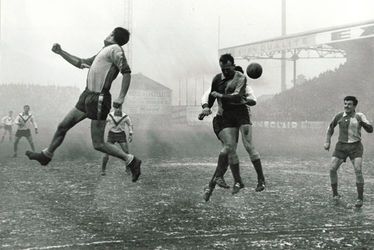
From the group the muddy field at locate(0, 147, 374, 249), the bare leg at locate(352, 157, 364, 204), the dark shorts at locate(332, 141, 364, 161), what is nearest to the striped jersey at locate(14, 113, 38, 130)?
the muddy field at locate(0, 147, 374, 249)

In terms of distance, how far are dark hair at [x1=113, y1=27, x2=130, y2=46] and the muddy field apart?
283cm

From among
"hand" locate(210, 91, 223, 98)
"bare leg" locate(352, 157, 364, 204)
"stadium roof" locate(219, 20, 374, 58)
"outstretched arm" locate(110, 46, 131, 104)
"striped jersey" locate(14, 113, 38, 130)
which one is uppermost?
"stadium roof" locate(219, 20, 374, 58)

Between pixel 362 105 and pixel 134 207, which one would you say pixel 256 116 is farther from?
pixel 134 207

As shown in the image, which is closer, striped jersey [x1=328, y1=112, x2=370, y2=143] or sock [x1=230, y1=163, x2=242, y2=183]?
sock [x1=230, y1=163, x2=242, y2=183]

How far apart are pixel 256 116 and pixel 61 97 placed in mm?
36782

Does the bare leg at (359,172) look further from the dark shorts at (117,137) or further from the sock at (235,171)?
the dark shorts at (117,137)

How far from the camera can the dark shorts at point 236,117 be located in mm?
7348

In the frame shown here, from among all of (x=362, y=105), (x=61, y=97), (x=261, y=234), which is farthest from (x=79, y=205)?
(x=61, y=97)

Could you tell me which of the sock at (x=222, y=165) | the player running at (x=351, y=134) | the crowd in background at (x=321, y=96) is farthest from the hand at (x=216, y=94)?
the crowd in background at (x=321, y=96)

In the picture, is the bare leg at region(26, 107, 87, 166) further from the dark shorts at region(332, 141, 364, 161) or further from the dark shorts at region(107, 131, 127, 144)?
the dark shorts at region(107, 131, 127, 144)

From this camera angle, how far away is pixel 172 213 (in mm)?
9148

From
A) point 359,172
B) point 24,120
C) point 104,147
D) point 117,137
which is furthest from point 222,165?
point 24,120

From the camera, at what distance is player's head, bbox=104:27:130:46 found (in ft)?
18.3

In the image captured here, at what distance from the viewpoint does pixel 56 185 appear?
12695 millimetres
